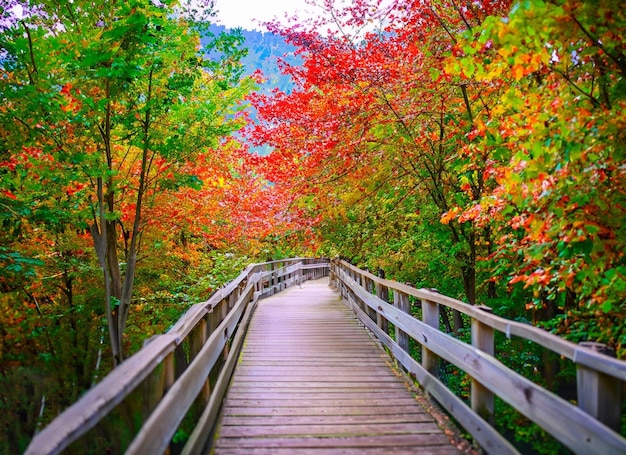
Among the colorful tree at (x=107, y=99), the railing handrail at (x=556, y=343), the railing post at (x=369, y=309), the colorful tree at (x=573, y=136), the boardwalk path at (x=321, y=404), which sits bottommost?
the boardwalk path at (x=321, y=404)

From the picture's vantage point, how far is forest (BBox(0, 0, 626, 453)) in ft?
11.3

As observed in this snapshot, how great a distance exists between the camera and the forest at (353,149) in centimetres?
346

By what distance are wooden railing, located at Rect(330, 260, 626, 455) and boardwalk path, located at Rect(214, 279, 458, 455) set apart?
0.32 meters

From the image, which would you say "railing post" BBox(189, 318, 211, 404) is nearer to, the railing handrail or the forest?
the railing handrail

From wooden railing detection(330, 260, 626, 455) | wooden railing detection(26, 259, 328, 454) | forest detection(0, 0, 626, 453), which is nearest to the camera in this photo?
wooden railing detection(26, 259, 328, 454)

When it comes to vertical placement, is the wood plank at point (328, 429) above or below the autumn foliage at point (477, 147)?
below

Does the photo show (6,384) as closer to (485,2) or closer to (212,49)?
(212,49)

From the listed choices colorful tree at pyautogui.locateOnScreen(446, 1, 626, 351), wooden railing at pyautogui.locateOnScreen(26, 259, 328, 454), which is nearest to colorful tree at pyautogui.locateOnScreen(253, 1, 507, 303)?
colorful tree at pyautogui.locateOnScreen(446, 1, 626, 351)

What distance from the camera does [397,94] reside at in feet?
21.9

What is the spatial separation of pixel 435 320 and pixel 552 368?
2.47 m

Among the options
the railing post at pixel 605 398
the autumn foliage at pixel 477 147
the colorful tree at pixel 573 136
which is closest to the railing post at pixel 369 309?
the autumn foliage at pixel 477 147

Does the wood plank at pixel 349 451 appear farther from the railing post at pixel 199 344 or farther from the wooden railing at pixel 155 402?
the railing post at pixel 199 344

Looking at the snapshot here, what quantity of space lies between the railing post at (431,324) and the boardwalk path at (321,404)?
0.36m

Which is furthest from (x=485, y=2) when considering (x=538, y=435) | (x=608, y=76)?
(x=538, y=435)
